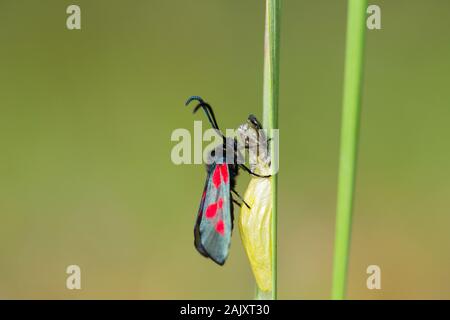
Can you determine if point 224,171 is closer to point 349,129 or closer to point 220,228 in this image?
point 220,228

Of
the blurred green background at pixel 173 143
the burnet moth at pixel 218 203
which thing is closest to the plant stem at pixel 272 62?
the burnet moth at pixel 218 203

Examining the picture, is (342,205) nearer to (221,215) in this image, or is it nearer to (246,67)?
(221,215)

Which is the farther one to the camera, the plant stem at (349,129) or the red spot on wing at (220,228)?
the red spot on wing at (220,228)

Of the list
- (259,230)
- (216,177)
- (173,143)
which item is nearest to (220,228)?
(216,177)

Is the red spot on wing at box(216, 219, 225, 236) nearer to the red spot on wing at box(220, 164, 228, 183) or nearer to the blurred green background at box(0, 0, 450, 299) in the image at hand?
the red spot on wing at box(220, 164, 228, 183)

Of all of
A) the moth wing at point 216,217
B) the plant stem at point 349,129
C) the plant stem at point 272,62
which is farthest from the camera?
the moth wing at point 216,217

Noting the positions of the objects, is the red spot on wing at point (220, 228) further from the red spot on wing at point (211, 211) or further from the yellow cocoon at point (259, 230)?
the yellow cocoon at point (259, 230)
